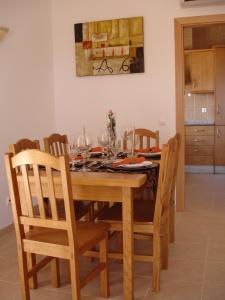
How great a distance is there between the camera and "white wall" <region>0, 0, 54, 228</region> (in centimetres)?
326

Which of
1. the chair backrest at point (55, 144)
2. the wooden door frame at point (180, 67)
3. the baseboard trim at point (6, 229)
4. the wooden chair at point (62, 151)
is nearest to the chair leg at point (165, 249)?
the wooden chair at point (62, 151)

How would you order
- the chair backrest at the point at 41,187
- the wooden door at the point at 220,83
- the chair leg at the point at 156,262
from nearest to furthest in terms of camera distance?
the chair backrest at the point at 41,187, the chair leg at the point at 156,262, the wooden door at the point at 220,83

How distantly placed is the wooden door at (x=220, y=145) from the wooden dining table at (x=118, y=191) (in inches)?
161

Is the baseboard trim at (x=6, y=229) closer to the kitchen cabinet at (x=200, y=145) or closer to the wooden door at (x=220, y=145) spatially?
the kitchen cabinet at (x=200, y=145)

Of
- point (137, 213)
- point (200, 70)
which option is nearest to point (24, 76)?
point (137, 213)

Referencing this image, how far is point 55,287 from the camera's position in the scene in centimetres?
233

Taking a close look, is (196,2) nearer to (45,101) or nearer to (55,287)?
(45,101)

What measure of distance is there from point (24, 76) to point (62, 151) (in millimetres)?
989

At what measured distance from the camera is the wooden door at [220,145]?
5.81m

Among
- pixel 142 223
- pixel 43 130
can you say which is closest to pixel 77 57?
pixel 43 130

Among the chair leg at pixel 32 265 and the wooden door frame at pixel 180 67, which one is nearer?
the chair leg at pixel 32 265

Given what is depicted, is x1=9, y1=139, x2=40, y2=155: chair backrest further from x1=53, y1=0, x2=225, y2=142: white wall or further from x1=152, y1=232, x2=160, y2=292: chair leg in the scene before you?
x1=53, y1=0, x2=225, y2=142: white wall

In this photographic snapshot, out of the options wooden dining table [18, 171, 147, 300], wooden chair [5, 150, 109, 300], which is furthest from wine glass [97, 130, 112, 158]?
wooden chair [5, 150, 109, 300]

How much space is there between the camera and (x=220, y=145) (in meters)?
5.84
